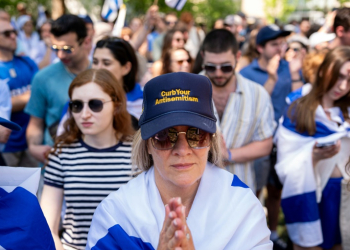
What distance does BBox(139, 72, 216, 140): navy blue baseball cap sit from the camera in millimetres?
1934

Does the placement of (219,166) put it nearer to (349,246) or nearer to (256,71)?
(349,246)

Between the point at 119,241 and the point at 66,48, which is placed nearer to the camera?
the point at 119,241

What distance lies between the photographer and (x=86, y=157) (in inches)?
116

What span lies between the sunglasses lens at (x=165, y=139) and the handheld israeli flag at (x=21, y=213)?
2.20ft

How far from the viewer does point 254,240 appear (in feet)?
6.69

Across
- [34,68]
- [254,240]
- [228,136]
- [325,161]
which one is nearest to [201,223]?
→ [254,240]

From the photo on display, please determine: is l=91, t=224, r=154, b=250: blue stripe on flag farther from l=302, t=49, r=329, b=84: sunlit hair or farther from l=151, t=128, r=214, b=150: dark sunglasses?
l=302, t=49, r=329, b=84: sunlit hair

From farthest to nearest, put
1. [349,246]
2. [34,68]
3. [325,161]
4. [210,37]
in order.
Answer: [34,68] → [210,37] → [325,161] → [349,246]

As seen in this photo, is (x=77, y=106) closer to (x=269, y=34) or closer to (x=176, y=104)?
(x=176, y=104)

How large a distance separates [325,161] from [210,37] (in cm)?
155

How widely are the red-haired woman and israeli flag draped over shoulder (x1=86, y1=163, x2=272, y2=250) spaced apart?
740 millimetres

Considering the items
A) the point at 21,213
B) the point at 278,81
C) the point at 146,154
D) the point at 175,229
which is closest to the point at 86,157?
the point at 146,154

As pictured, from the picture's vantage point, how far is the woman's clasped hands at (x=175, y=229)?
65.2 inches

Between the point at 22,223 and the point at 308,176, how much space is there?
2.52 m
